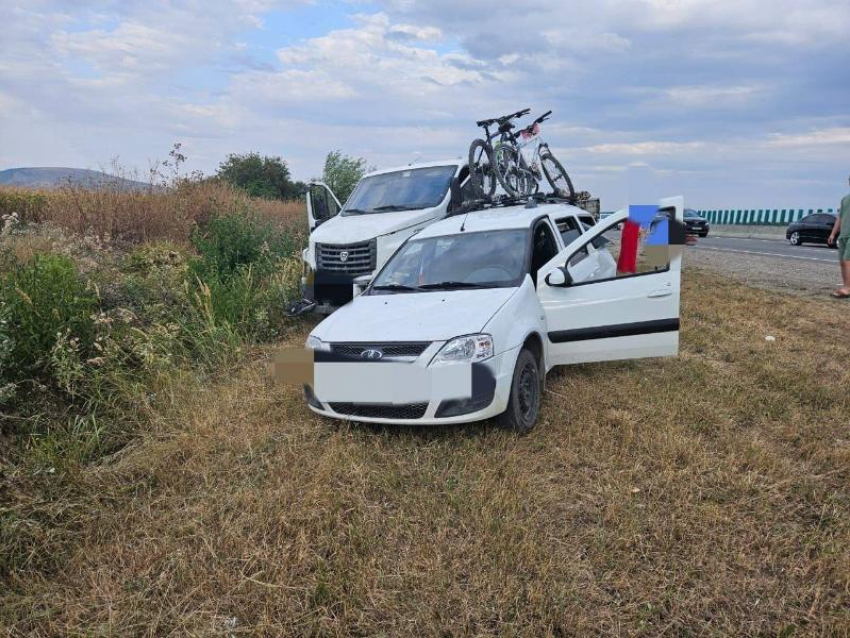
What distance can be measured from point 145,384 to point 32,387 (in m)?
0.78

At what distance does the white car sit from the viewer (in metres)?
3.60

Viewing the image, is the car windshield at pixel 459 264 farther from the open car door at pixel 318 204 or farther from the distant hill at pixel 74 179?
the distant hill at pixel 74 179

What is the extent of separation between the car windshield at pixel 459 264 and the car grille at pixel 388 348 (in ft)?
3.34

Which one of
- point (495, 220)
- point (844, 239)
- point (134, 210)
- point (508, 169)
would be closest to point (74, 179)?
point (134, 210)

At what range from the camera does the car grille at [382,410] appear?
142 inches

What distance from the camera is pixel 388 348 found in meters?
3.67

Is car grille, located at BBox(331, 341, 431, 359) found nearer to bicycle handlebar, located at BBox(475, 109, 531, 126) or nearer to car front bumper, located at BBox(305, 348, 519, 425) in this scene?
car front bumper, located at BBox(305, 348, 519, 425)

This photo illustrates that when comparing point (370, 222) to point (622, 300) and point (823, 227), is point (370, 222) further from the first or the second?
point (823, 227)

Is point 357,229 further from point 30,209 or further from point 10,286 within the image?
point 30,209

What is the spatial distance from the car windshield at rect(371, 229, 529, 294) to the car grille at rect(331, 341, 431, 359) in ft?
3.34

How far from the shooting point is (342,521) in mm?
3021

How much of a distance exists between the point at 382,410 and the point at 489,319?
92cm

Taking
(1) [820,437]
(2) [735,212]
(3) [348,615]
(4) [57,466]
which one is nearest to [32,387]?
(4) [57,466]

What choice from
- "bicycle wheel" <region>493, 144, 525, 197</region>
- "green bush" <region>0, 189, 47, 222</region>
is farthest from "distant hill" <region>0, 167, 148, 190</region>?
"bicycle wheel" <region>493, 144, 525, 197</region>
